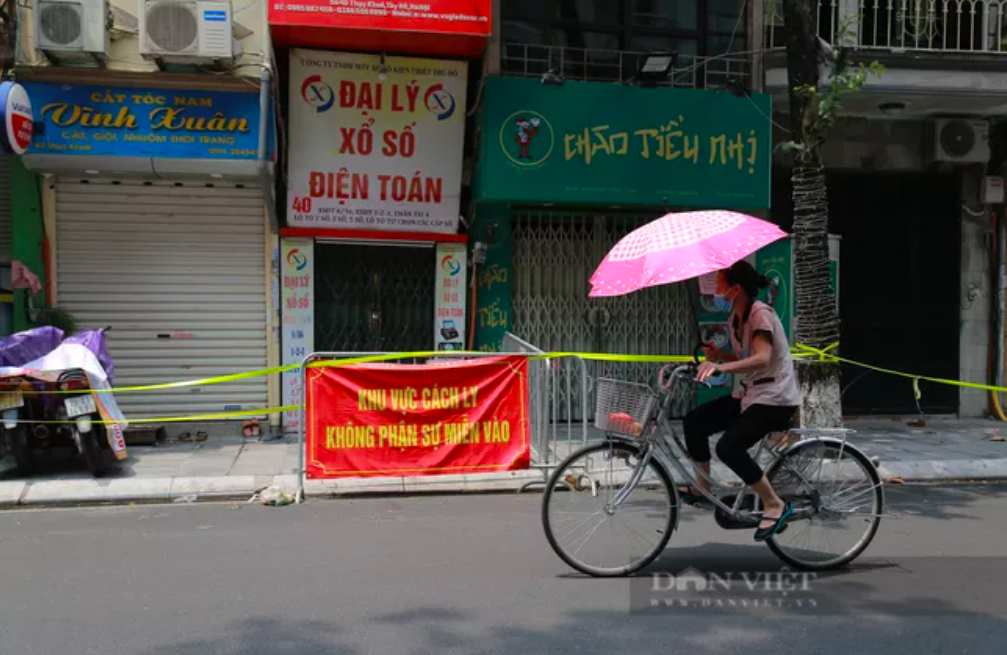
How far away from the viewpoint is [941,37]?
1160cm

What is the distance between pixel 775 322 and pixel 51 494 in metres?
6.10

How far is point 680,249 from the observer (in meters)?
4.50

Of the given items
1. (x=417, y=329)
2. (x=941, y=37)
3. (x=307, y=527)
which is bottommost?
(x=307, y=527)

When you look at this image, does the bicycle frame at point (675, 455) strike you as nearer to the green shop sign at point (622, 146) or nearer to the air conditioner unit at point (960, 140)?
the green shop sign at point (622, 146)

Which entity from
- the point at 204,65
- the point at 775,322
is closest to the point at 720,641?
the point at 775,322

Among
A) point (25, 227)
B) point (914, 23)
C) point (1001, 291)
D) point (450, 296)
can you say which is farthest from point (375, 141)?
point (1001, 291)

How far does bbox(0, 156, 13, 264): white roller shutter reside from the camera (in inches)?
389

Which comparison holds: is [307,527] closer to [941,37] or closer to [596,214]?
[596,214]

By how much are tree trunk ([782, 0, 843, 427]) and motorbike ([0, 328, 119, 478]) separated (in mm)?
6713

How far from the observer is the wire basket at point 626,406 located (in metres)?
4.66

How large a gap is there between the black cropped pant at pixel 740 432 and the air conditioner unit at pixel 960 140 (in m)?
8.51

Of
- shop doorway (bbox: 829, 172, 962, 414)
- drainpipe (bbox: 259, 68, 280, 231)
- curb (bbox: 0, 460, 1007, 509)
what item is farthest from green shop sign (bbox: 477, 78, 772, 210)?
curb (bbox: 0, 460, 1007, 509)

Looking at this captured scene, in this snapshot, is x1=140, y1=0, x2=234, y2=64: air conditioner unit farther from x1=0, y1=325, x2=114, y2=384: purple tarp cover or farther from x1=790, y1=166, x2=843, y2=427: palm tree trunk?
x1=790, y1=166, x2=843, y2=427: palm tree trunk

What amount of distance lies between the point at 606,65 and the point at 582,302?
10.3ft
